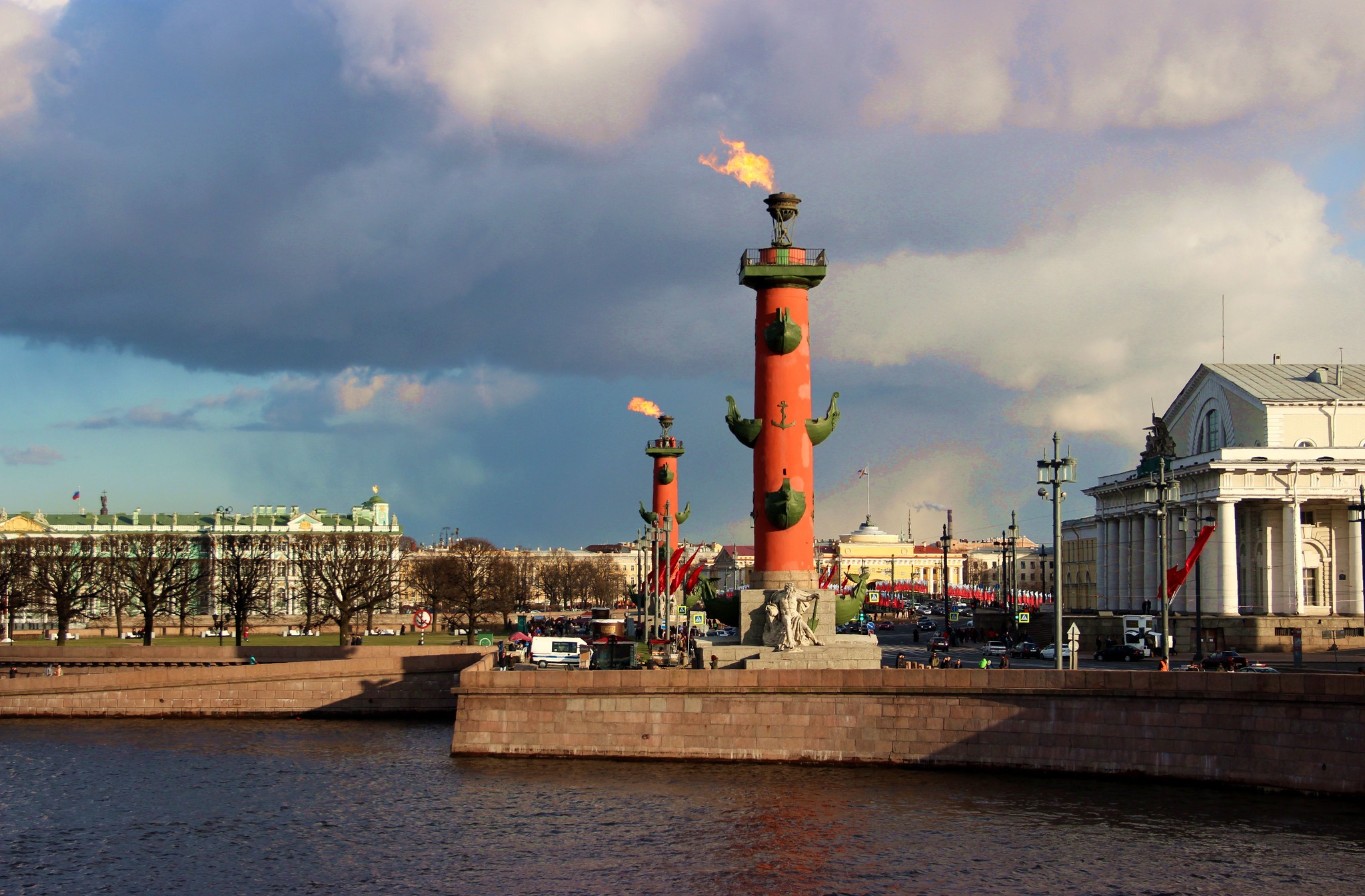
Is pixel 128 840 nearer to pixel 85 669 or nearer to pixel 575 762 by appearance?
pixel 575 762

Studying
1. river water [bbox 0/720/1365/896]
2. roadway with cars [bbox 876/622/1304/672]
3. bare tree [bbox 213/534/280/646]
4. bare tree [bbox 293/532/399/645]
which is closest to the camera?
river water [bbox 0/720/1365/896]

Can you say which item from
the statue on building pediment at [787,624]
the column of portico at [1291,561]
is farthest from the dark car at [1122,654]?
the statue on building pediment at [787,624]

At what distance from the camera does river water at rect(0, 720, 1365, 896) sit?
1011 inches

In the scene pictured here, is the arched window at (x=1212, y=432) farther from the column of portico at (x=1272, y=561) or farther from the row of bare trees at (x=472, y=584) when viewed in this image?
the row of bare trees at (x=472, y=584)

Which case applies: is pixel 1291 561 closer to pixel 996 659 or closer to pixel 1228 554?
pixel 1228 554

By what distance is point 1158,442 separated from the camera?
292ft

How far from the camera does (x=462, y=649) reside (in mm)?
54844

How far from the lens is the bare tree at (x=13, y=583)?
76875 millimetres

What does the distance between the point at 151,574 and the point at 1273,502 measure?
62.7m

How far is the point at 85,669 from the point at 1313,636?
57887 mm

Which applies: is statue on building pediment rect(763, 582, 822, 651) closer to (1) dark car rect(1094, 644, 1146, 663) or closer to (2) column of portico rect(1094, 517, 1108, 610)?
(1) dark car rect(1094, 644, 1146, 663)

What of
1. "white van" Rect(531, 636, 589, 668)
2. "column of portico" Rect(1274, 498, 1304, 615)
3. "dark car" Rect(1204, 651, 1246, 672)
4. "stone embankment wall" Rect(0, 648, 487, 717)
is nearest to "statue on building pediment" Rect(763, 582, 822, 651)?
"white van" Rect(531, 636, 589, 668)

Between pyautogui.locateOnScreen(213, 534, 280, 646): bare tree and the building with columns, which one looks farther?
pyautogui.locateOnScreen(213, 534, 280, 646): bare tree

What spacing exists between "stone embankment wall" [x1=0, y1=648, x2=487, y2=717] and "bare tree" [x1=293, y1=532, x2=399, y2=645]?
26052mm
